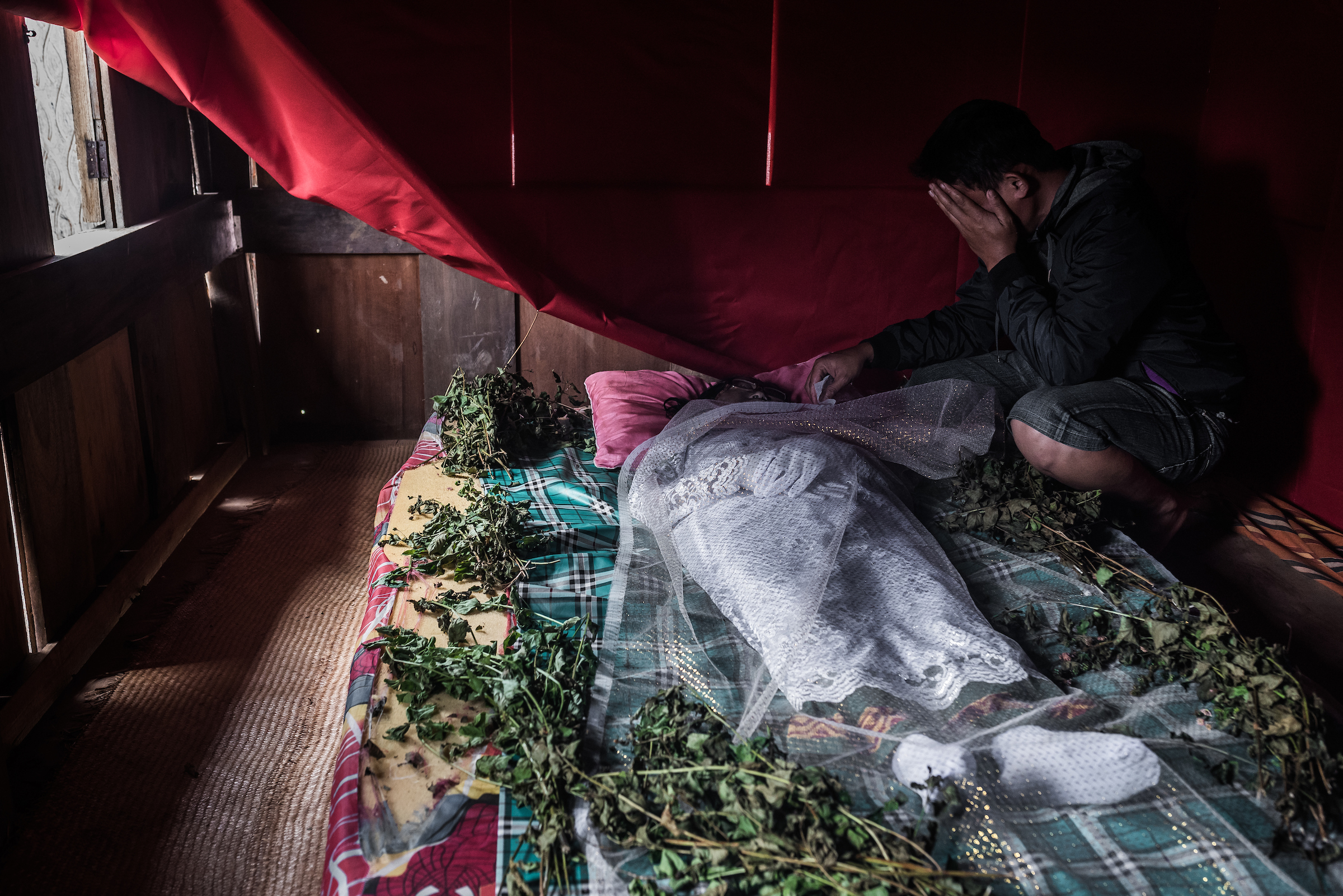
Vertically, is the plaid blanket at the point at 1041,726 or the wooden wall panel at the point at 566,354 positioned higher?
the wooden wall panel at the point at 566,354

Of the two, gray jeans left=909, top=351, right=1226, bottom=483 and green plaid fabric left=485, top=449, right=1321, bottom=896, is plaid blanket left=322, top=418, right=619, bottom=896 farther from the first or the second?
gray jeans left=909, top=351, right=1226, bottom=483

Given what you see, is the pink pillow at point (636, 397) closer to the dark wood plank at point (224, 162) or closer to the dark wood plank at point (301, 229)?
the dark wood plank at point (301, 229)

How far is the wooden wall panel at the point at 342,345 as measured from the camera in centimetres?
259

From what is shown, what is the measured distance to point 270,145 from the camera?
1856 millimetres

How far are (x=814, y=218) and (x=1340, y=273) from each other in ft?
3.87

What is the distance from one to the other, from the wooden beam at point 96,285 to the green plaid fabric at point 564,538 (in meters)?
0.82

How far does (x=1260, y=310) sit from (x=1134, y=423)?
730 millimetres

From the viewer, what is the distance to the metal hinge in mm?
1955

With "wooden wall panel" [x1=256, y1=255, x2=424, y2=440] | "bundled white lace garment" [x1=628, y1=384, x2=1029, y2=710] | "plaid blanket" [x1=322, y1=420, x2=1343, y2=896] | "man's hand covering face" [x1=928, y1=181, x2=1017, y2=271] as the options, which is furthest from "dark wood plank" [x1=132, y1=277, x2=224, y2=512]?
"man's hand covering face" [x1=928, y1=181, x2=1017, y2=271]

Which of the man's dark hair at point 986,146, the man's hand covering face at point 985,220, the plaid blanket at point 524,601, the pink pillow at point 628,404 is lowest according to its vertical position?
the plaid blanket at point 524,601

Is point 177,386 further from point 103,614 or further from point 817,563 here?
point 817,563

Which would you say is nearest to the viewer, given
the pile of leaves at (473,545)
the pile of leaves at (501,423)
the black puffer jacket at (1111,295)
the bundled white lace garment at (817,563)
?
the bundled white lace garment at (817,563)

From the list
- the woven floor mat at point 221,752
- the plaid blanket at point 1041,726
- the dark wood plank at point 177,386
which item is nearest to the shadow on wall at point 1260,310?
the plaid blanket at point 1041,726

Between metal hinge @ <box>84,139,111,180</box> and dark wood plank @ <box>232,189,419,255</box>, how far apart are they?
1.81ft
